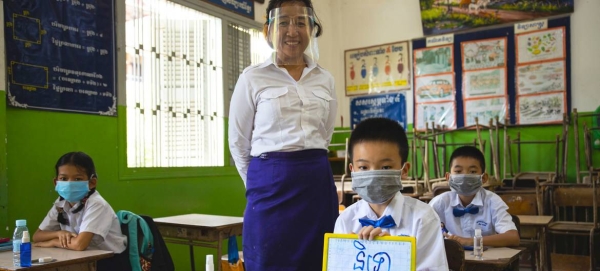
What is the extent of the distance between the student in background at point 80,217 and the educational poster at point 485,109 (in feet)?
16.1

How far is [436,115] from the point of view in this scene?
688 centimetres

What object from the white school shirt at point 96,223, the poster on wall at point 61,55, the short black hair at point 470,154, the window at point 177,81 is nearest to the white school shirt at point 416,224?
the short black hair at point 470,154

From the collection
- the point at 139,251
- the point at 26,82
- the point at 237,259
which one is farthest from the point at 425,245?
the point at 26,82

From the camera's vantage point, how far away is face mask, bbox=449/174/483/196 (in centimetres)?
299

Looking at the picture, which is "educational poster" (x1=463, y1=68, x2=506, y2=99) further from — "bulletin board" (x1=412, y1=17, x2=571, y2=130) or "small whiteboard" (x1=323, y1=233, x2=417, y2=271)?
"small whiteboard" (x1=323, y1=233, x2=417, y2=271)

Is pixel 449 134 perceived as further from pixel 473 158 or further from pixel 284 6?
pixel 284 6

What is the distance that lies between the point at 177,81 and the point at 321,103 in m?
3.09

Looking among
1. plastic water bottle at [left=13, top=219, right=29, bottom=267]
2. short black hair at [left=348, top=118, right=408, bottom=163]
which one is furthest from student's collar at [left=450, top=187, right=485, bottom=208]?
plastic water bottle at [left=13, top=219, right=29, bottom=267]

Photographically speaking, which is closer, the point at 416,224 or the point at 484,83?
the point at 416,224

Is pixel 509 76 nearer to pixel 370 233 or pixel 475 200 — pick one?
pixel 475 200

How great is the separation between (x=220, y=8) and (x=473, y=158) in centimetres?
326

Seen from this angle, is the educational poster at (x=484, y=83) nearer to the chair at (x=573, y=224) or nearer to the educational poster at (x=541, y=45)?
the educational poster at (x=541, y=45)

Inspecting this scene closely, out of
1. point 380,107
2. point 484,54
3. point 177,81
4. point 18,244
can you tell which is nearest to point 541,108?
point 484,54

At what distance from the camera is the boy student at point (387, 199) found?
5.04ft
